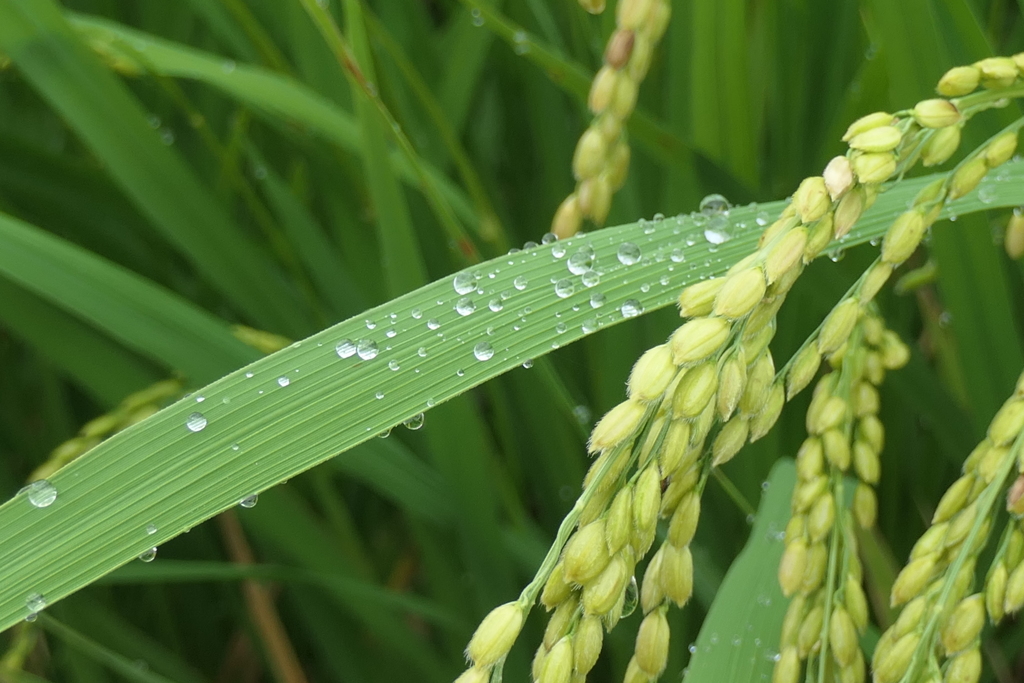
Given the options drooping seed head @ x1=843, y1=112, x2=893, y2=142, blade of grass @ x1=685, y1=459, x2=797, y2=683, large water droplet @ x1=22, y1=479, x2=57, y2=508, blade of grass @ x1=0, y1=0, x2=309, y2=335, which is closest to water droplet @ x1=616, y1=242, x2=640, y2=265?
drooping seed head @ x1=843, y1=112, x2=893, y2=142

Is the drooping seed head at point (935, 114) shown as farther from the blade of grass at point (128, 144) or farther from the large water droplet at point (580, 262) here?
the blade of grass at point (128, 144)

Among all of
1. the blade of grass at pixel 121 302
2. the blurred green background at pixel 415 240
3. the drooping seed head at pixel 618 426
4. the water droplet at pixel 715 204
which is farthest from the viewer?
the blurred green background at pixel 415 240

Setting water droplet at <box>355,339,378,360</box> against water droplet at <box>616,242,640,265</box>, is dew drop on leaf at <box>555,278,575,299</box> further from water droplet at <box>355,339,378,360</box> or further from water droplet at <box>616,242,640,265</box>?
water droplet at <box>355,339,378,360</box>

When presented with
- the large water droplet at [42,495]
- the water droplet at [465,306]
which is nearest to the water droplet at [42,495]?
the large water droplet at [42,495]

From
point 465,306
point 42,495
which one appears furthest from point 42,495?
point 465,306

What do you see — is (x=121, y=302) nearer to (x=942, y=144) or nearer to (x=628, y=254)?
(x=628, y=254)

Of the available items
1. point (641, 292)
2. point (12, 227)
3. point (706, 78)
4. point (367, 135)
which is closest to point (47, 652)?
point (12, 227)
